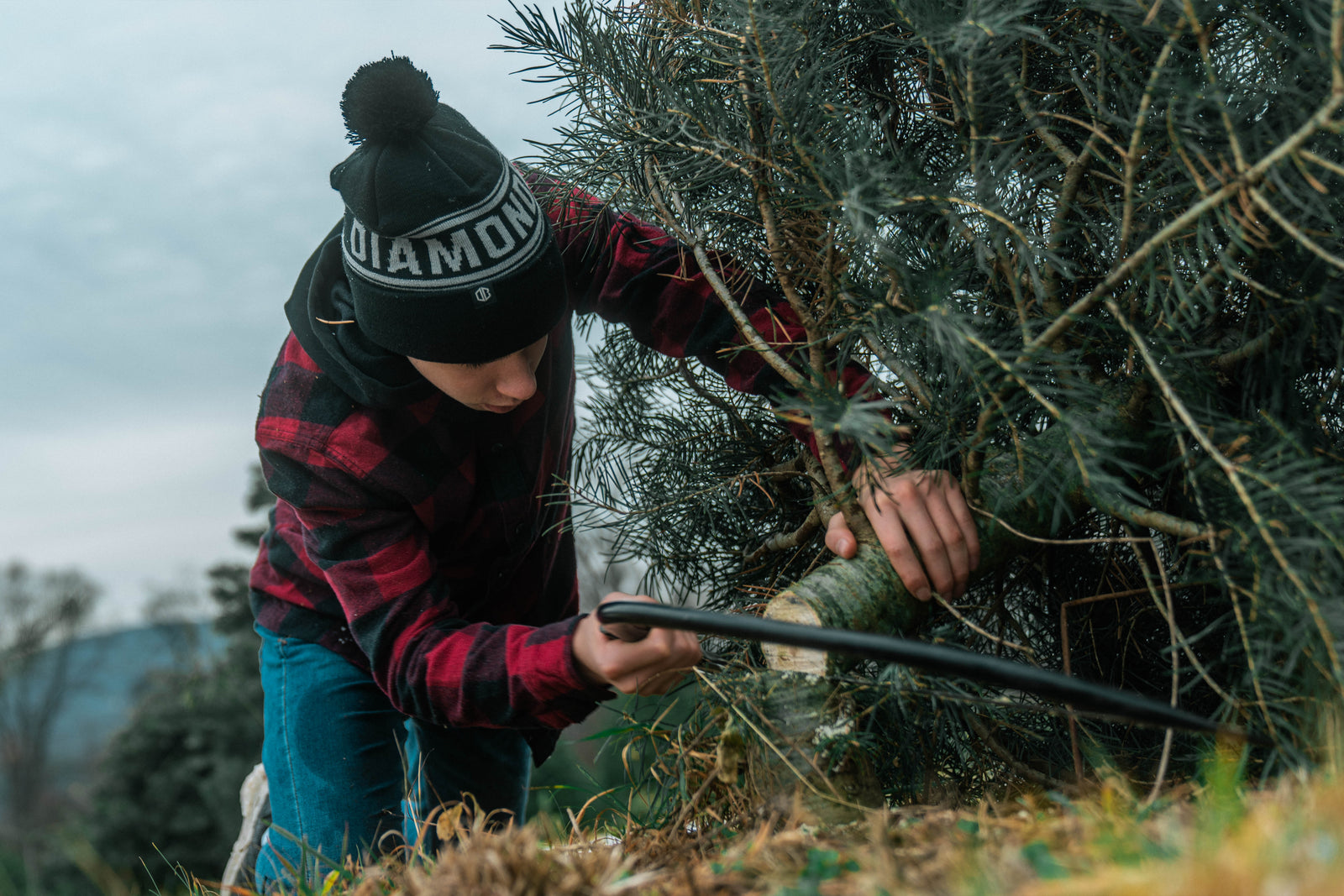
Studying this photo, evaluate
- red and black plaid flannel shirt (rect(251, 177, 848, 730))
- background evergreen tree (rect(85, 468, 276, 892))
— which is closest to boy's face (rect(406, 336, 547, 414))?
red and black plaid flannel shirt (rect(251, 177, 848, 730))

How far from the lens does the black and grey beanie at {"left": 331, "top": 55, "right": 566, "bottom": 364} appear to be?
4.29ft

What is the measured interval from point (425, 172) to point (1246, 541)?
1.18 m

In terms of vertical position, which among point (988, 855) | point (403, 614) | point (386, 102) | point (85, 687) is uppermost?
point (85, 687)

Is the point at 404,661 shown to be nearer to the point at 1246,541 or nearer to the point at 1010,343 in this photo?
the point at 1010,343

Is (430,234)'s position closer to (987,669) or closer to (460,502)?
(460,502)

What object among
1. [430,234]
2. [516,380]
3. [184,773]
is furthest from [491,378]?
[184,773]

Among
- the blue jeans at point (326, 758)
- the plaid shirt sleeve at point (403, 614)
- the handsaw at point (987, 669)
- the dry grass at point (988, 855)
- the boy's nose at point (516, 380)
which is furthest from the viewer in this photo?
the blue jeans at point (326, 758)

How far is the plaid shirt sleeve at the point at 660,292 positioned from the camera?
52.8 inches

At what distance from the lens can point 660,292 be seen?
1631 millimetres

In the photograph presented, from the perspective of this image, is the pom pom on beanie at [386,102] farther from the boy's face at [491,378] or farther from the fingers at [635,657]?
the fingers at [635,657]

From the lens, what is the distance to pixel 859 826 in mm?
931

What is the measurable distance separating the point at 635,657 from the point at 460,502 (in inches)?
29.8

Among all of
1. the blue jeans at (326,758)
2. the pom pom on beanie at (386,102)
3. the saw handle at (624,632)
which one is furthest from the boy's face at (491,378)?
the blue jeans at (326,758)

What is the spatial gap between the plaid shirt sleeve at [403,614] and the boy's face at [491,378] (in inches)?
8.5
